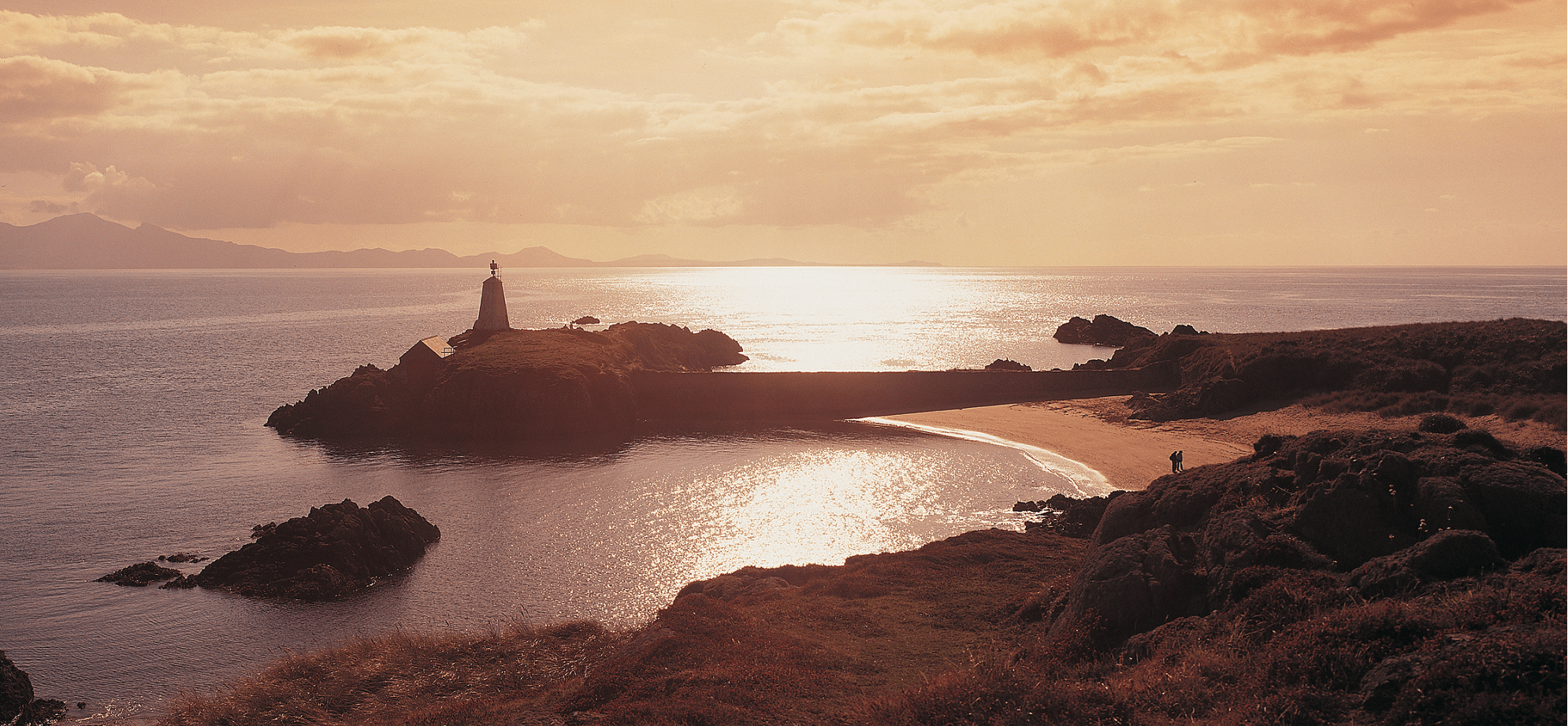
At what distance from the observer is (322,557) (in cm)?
2566

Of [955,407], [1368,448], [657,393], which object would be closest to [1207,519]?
[1368,448]

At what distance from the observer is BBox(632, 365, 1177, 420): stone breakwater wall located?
55000mm

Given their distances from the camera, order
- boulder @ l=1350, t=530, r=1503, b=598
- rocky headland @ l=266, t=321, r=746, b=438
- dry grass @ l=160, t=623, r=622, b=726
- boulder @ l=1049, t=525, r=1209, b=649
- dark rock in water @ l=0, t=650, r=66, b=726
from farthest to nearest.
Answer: rocky headland @ l=266, t=321, r=746, b=438 < dark rock in water @ l=0, t=650, r=66, b=726 < dry grass @ l=160, t=623, r=622, b=726 < boulder @ l=1049, t=525, r=1209, b=649 < boulder @ l=1350, t=530, r=1503, b=598

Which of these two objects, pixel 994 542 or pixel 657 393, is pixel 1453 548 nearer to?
pixel 994 542

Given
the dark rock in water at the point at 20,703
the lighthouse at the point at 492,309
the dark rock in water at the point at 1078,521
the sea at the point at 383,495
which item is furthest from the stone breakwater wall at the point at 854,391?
the dark rock in water at the point at 20,703

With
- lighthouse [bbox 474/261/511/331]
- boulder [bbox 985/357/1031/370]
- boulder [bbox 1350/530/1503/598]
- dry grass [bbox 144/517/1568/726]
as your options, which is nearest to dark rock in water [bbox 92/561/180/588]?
dry grass [bbox 144/517/1568/726]

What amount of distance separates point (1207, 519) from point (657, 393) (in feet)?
142

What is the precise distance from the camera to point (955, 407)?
54.9 meters

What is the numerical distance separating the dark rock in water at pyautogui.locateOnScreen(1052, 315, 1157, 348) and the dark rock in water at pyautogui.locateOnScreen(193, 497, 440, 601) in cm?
9696

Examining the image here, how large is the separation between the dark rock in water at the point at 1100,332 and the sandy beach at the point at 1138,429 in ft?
201

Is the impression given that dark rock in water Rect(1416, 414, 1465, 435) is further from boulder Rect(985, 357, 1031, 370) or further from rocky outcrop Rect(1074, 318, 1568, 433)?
boulder Rect(985, 357, 1031, 370)

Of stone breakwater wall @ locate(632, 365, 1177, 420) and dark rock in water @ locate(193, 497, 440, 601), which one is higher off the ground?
stone breakwater wall @ locate(632, 365, 1177, 420)

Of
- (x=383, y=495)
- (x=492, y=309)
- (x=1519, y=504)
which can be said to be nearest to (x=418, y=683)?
(x=1519, y=504)

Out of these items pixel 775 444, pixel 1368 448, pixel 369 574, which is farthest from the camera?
Result: pixel 775 444
